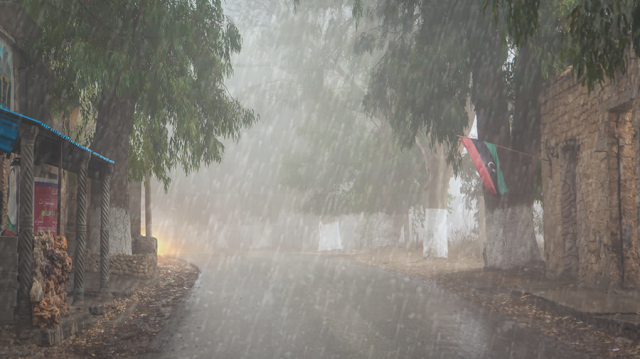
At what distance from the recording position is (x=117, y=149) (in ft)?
46.0

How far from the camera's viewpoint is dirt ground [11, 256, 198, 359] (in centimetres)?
658

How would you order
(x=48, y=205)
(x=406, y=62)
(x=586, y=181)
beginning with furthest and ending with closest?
(x=406, y=62)
(x=586, y=181)
(x=48, y=205)

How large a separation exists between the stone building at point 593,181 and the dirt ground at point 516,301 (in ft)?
4.30

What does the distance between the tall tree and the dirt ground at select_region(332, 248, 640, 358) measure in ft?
24.7

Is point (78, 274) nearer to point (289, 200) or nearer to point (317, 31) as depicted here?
point (317, 31)

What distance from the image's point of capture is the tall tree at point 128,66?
39.3 feet

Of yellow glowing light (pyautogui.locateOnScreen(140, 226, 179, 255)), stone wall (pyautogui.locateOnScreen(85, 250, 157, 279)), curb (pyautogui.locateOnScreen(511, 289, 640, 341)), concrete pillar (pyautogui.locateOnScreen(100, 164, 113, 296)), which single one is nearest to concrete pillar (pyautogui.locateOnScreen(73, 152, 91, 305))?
concrete pillar (pyautogui.locateOnScreen(100, 164, 113, 296))

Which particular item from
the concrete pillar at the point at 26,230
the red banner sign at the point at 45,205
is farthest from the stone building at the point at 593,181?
the red banner sign at the point at 45,205

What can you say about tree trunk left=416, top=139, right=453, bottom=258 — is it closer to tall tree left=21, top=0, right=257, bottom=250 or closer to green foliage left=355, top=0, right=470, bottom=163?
green foliage left=355, top=0, right=470, bottom=163

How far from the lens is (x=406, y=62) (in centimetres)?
1602

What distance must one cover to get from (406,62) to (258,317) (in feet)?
30.9

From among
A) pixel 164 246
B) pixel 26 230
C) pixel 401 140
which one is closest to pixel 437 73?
pixel 401 140

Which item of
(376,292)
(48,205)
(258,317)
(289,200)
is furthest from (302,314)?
(289,200)

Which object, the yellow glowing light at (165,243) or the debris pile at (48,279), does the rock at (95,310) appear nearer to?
the debris pile at (48,279)
